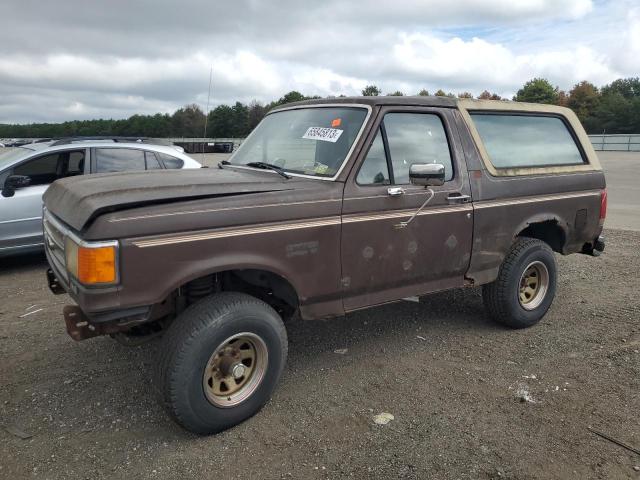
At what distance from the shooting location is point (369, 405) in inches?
138

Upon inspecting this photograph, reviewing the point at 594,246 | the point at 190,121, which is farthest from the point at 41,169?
the point at 594,246

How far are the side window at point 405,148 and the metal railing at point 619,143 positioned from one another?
165ft

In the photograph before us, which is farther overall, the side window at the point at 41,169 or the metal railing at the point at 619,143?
the metal railing at the point at 619,143

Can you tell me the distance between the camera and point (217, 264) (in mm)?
2984

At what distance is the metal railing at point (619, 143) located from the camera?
46.7 metres

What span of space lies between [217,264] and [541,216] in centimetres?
318

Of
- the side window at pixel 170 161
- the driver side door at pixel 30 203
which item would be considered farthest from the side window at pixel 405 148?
the driver side door at pixel 30 203

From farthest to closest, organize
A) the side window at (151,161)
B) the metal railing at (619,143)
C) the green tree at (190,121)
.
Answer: the metal railing at (619,143) → the green tree at (190,121) → the side window at (151,161)

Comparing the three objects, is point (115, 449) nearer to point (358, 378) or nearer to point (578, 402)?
point (358, 378)

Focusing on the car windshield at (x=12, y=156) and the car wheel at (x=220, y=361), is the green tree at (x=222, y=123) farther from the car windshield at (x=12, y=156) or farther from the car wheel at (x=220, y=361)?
the car wheel at (x=220, y=361)

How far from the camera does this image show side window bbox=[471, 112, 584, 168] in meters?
4.53

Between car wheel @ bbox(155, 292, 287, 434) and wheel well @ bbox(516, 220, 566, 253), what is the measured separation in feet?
9.54

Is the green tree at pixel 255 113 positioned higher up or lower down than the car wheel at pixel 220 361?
higher up

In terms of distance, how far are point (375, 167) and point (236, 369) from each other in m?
1.72
